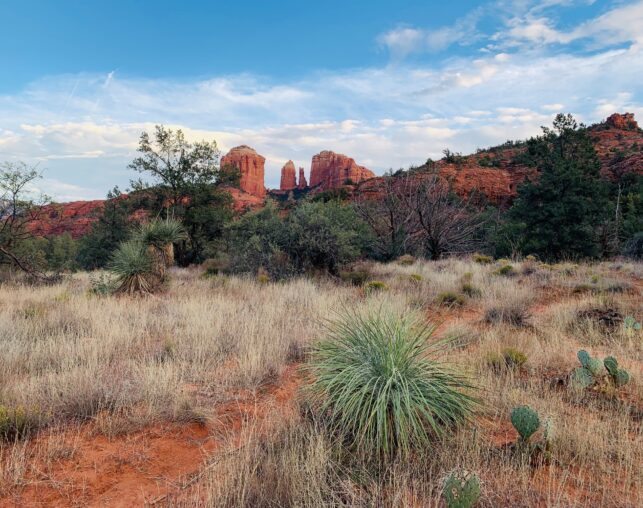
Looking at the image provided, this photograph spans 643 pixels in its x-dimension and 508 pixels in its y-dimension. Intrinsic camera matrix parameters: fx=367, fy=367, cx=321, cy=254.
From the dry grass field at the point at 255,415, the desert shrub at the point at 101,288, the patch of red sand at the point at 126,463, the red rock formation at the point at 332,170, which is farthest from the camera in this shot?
the red rock formation at the point at 332,170

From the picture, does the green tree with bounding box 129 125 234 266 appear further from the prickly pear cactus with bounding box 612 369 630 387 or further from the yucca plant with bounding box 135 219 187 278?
the prickly pear cactus with bounding box 612 369 630 387

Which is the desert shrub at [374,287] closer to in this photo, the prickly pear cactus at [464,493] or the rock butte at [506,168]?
the prickly pear cactus at [464,493]

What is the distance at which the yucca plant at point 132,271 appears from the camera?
368 inches

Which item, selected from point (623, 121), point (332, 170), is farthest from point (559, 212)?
point (332, 170)

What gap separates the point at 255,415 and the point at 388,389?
1.30 m

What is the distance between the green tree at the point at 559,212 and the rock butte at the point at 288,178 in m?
107

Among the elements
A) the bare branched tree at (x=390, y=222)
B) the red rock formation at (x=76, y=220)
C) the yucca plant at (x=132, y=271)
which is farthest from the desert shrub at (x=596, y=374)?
the red rock formation at (x=76, y=220)

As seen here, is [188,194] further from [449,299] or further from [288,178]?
[288,178]

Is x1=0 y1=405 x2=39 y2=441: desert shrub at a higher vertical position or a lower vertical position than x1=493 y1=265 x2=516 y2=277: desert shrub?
lower

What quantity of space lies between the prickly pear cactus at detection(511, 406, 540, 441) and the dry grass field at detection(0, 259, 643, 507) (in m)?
0.19

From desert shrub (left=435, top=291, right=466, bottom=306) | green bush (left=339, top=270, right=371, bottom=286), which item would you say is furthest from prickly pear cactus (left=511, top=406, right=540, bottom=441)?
green bush (left=339, top=270, right=371, bottom=286)

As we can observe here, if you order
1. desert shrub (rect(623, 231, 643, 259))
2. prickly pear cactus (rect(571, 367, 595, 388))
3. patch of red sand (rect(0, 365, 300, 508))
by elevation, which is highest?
desert shrub (rect(623, 231, 643, 259))

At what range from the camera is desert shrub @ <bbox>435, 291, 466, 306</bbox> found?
8.09 metres

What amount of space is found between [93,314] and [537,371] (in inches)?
279
